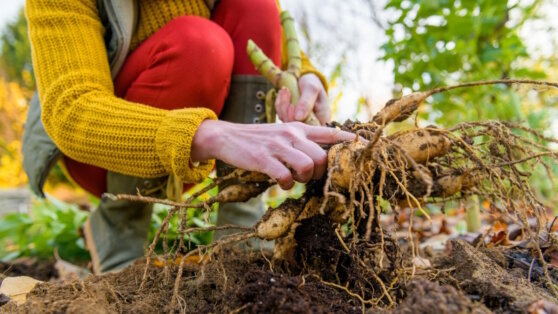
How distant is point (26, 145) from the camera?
1433 mm

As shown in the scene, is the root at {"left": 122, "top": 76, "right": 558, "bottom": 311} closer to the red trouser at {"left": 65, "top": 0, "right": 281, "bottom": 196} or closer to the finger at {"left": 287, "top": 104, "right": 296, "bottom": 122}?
the finger at {"left": 287, "top": 104, "right": 296, "bottom": 122}

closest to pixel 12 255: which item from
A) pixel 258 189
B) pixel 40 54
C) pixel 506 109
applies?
pixel 40 54

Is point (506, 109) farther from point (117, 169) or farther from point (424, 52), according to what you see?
point (117, 169)

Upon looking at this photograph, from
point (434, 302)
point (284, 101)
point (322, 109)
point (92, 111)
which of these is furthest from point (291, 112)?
point (434, 302)

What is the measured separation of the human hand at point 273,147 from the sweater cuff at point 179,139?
2cm

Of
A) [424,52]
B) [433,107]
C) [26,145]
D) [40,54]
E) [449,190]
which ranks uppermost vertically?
[424,52]

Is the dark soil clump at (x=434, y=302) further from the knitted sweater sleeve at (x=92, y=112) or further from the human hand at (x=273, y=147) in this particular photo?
the knitted sweater sleeve at (x=92, y=112)

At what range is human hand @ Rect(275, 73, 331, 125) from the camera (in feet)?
3.98

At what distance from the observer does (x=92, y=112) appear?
3.41 feet

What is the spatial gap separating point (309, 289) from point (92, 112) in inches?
26.7

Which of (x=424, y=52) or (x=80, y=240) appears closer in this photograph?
(x=80, y=240)

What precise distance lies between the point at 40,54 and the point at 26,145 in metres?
0.45

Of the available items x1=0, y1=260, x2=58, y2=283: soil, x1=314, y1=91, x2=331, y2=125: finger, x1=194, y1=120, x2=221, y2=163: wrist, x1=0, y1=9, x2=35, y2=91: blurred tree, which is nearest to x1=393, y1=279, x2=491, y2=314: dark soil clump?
x1=194, y1=120, x2=221, y2=163: wrist

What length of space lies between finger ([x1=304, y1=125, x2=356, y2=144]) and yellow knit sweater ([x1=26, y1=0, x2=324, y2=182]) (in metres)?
0.25
